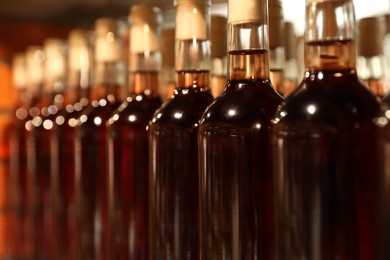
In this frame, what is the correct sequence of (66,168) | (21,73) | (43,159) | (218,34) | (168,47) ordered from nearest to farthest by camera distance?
(218,34) → (168,47) → (66,168) → (43,159) → (21,73)

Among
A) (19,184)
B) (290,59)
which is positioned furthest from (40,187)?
(290,59)

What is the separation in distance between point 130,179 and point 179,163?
12 centimetres

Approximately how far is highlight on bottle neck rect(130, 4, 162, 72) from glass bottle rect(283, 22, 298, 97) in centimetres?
17

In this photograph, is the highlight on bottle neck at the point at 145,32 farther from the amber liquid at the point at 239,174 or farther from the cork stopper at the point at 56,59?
the cork stopper at the point at 56,59

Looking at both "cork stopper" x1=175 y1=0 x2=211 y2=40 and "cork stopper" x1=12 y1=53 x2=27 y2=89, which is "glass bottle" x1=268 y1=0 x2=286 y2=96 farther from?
"cork stopper" x1=12 y1=53 x2=27 y2=89

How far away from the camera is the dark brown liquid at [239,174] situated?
597 mm

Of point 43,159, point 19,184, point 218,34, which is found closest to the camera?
point 218,34

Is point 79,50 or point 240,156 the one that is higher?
point 79,50

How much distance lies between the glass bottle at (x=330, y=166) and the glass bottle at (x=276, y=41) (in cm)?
16

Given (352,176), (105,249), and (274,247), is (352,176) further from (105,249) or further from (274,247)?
(105,249)

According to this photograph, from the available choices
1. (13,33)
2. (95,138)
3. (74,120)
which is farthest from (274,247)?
(13,33)

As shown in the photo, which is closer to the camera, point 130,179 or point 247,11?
point 247,11

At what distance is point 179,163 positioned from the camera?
694mm

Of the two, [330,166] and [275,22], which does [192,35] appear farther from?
[330,166]
